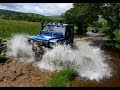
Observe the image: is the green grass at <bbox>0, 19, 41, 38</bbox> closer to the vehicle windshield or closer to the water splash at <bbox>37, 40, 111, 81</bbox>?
the vehicle windshield

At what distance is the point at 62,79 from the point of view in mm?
9422

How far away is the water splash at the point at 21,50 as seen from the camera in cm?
1410

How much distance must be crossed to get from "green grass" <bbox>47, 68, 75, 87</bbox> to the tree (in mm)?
14245

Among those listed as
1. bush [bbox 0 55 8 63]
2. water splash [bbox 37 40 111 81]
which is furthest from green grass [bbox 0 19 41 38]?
water splash [bbox 37 40 111 81]

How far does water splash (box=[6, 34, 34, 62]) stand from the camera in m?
14.1

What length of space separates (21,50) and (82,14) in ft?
51.4

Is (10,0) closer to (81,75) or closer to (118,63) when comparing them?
(81,75)

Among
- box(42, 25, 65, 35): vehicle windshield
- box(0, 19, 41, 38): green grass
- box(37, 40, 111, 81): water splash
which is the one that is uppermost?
box(42, 25, 65, 35): vehicle windshield

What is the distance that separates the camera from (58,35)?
45.8 ft

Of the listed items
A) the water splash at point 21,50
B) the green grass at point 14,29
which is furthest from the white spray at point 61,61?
the green grass at point 14,29

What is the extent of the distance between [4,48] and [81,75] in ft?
21.0

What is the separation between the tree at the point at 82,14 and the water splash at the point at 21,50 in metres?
10.3

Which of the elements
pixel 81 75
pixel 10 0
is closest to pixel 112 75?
pixel 81 75

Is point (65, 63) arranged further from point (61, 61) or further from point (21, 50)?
point (21, 50)
